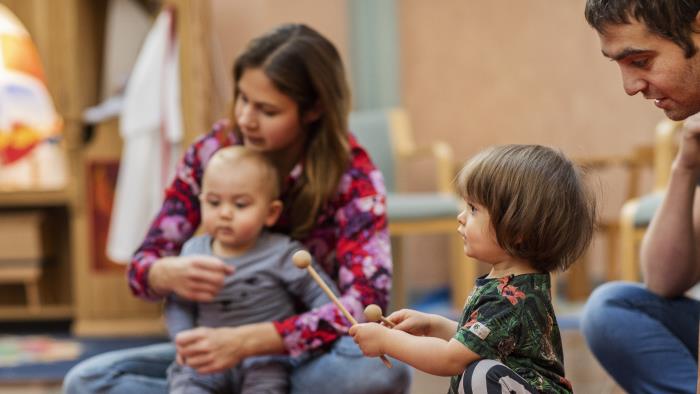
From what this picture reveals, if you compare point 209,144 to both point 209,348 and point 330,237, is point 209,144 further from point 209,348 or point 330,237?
point 209,348

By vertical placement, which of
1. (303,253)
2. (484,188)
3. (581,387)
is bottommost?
(581,387)

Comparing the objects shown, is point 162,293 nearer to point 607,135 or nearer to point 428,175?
point 428,175

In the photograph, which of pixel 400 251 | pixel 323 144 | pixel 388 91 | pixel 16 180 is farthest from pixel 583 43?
pixel 323 144

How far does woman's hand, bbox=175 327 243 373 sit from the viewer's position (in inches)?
58.9

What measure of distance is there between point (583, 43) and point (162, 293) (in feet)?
11.0

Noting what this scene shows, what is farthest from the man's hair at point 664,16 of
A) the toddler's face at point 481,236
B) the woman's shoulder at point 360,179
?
the woman's shoulder at point 360,179

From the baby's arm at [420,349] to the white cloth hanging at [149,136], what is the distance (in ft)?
7.56

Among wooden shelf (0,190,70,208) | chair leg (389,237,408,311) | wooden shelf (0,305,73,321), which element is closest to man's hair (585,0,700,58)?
chair leg (389,237,408,311)

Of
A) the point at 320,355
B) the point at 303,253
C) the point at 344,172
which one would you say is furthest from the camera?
the point at 344,172

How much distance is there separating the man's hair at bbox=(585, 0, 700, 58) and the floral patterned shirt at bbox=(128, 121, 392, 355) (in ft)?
2.07

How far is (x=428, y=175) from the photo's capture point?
453 cm

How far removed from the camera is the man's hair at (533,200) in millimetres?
1173

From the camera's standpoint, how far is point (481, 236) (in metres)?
1.21

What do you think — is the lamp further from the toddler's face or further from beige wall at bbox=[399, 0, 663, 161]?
the toddler's face
